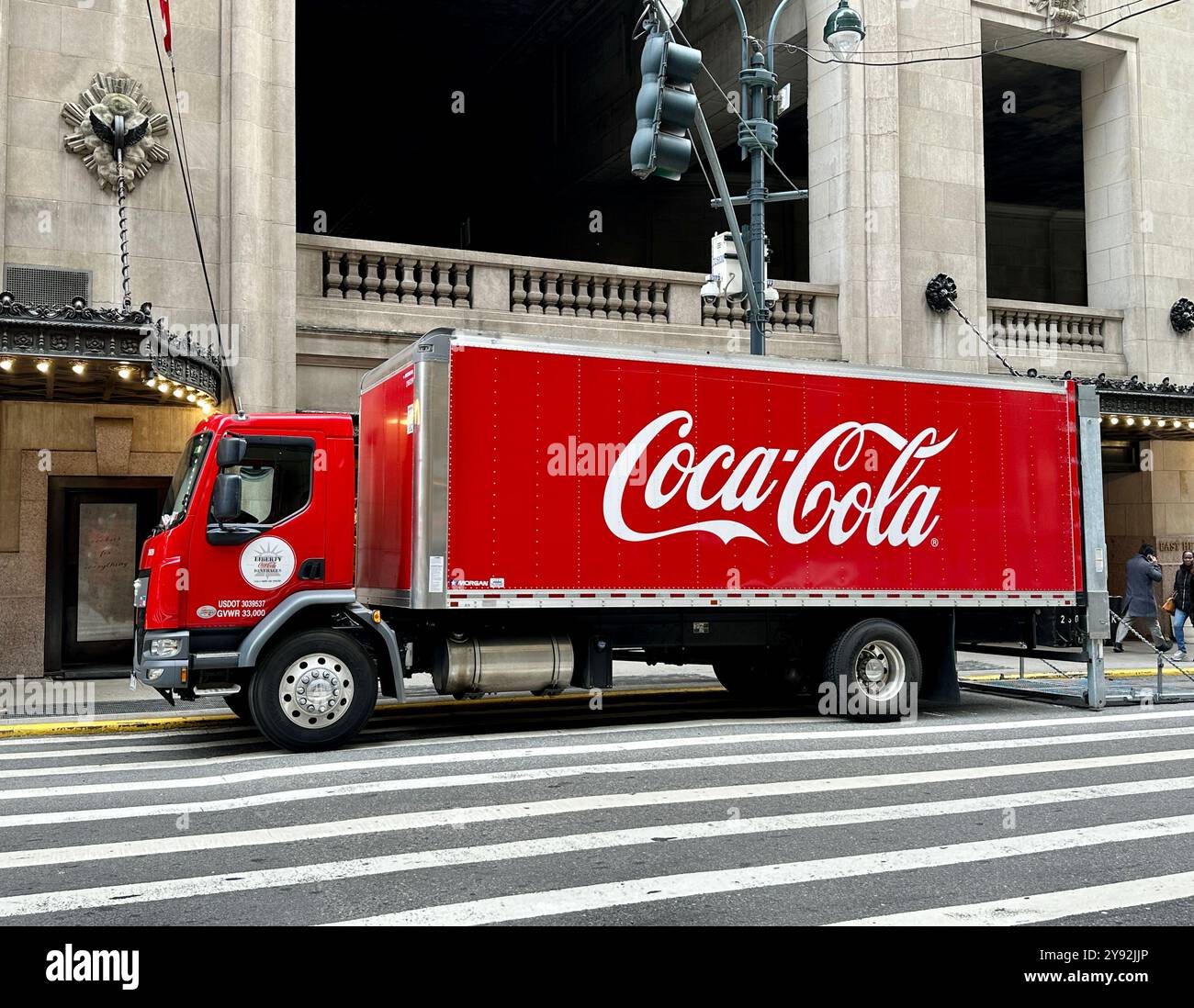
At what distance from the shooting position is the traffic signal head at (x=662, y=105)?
36.7 feet

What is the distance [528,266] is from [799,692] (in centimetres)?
848

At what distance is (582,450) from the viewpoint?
35.5 feet

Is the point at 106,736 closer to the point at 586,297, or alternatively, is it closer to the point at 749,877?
the point at 749,877

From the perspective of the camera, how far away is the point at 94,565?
649 inches

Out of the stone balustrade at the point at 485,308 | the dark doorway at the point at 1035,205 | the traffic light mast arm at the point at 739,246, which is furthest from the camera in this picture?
the dark doorway at the point at 1035,205

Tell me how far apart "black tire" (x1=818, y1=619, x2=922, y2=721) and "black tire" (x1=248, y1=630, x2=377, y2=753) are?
15.8ft

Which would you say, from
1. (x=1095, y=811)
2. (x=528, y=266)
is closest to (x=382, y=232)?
(x=528, y=266)

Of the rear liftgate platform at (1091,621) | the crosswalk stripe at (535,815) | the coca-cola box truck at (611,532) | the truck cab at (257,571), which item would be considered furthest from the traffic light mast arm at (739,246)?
the crosswalk stripe at (535,815)

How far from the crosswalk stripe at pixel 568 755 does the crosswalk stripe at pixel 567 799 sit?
17 cm

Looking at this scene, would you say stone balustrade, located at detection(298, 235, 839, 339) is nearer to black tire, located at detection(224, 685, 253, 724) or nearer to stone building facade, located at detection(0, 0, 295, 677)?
stone building facade, located at detection(0, 0, 295, 677)

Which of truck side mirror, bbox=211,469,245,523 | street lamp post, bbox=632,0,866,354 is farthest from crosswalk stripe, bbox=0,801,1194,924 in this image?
street lamp post, bbox=632,0,866,354

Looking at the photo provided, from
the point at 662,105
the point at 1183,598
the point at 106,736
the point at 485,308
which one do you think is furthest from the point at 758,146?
the point at 1183,598

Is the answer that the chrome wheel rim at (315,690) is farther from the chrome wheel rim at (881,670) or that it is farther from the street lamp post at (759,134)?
the street lamp post at (759,134)
